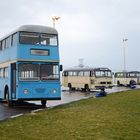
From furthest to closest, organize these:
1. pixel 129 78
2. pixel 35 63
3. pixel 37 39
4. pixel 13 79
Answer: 1. pixel 129 78
2. pixel 13 79
3. pixel 37 39
4. pixel 35 63

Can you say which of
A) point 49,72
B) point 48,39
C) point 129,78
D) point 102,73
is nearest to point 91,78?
point 102,73

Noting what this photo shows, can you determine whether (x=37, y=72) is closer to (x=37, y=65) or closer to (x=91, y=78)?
(x=37, y=65)

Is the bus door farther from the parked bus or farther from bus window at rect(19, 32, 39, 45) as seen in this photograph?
the parked bus

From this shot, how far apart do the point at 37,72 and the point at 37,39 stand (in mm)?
1775

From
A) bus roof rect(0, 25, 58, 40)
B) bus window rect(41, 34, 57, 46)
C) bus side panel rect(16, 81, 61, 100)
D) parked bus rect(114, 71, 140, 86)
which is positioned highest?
bus roof rect(0, 25, 58, 40)

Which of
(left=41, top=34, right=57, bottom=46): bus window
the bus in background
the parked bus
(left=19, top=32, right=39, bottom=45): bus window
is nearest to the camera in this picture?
(left=19, top=32, right=39, bottom=45): bus window

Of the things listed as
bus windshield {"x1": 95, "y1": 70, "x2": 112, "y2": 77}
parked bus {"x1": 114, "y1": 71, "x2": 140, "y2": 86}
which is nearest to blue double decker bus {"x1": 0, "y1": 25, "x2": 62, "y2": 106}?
bus windshield {"x1": 95, "y1": 70, "x2": 112, "y2": 77}

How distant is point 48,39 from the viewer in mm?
19688

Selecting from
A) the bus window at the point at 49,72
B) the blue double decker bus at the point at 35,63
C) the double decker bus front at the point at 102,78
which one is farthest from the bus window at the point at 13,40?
the double decker bus front at the point at 102,78

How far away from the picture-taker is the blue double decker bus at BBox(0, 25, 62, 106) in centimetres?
1898

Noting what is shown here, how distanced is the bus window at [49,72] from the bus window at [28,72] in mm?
323

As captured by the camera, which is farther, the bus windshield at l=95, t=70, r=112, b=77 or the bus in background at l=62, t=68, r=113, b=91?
the bus windshield at l=95, t=70, r=112, b=77

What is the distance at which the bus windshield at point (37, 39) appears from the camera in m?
19.2

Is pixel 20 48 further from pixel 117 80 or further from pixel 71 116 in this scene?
pixel 117 80
